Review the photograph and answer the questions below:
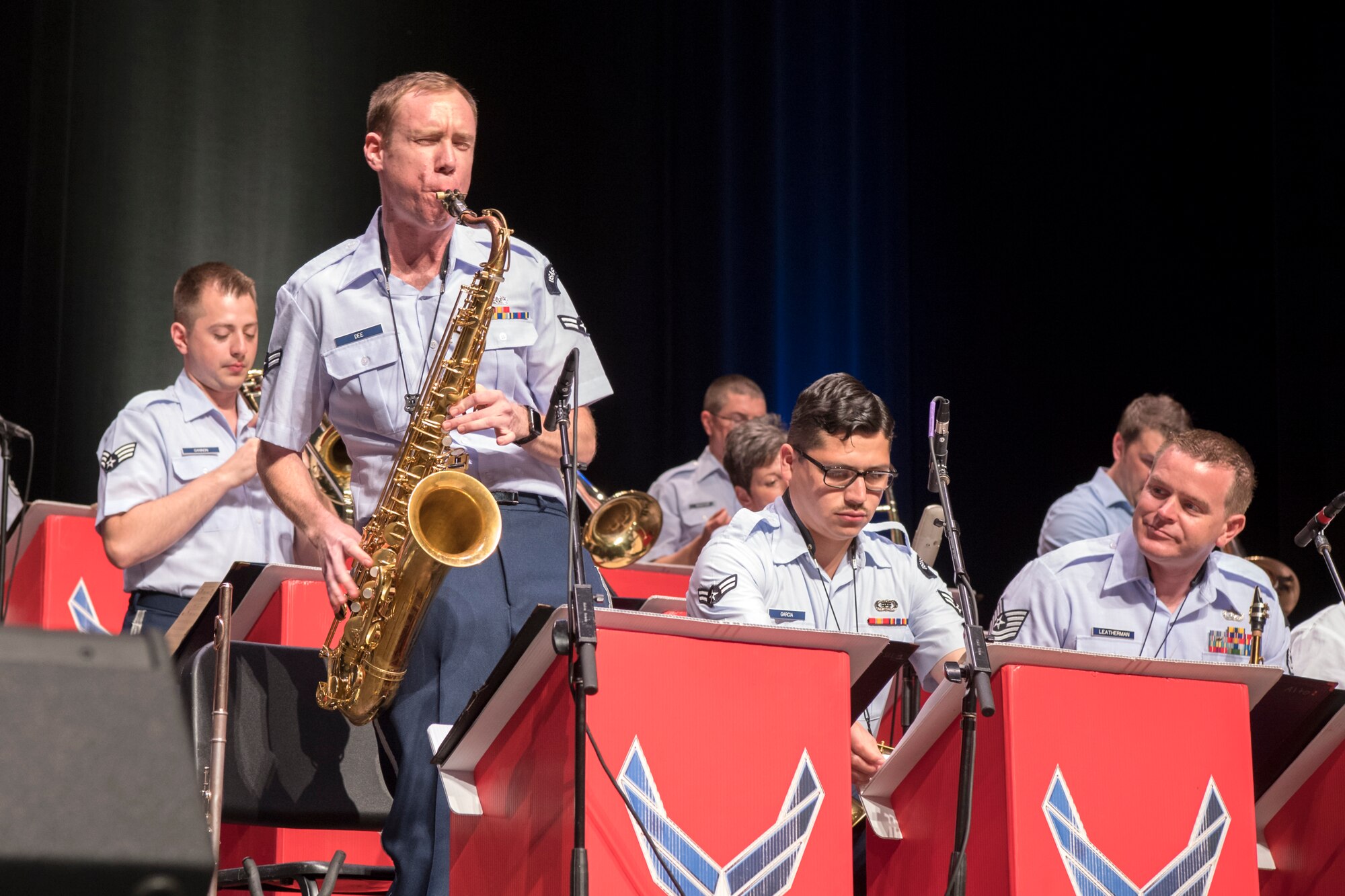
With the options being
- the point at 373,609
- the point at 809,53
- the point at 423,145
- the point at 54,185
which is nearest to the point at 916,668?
the point at 373,609

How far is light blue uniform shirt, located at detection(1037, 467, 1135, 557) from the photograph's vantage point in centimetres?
631

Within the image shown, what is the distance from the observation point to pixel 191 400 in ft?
15.8

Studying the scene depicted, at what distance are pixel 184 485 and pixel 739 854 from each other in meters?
2.66

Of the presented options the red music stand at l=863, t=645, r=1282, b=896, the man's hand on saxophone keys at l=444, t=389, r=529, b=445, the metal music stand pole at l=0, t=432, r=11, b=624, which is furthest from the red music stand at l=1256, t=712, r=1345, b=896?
the metal music stand pole at l=0, t=432, r=11, b=624

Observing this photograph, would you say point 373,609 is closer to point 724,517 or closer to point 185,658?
point 185,658

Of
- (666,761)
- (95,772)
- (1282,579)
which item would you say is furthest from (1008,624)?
(95,772)

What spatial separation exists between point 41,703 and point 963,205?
25.4 ft

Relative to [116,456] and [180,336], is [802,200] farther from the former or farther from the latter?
[116,456]

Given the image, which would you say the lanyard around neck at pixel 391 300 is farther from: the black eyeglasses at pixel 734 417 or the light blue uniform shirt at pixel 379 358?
the black eyeglasses at pixel 734 417

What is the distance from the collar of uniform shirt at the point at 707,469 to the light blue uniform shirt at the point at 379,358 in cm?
450

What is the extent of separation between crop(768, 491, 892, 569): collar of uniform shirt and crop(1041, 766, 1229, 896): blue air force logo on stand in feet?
3.01

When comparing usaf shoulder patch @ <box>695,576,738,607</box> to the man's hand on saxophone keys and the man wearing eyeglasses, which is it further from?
the man's hand on saxophone keys

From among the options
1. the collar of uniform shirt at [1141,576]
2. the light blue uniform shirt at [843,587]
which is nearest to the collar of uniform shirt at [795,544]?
the light blue uniform shirt at [843,587]

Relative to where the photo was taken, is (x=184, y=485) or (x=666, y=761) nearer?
(x=666, y=761)
